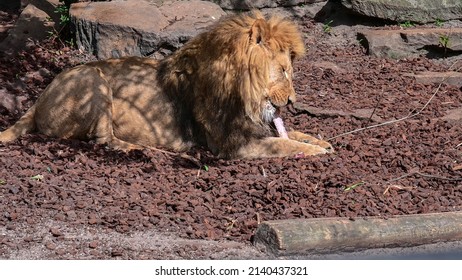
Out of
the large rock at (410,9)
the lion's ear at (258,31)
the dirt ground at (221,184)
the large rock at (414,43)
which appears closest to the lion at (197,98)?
the lion's ear at (258,31)

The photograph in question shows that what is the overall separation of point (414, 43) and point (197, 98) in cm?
402

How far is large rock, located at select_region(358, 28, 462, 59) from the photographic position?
11.6 meters

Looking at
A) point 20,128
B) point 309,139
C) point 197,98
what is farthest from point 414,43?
point 20,128

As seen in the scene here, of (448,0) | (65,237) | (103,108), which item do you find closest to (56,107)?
(103,108)

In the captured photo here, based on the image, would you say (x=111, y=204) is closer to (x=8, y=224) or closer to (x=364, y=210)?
(x=8, y=224)

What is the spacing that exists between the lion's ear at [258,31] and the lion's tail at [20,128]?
238cm

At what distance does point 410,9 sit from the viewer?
12.3 metres

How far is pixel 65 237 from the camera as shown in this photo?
6.52 metres

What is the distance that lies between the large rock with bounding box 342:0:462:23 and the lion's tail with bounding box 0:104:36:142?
16.6ft

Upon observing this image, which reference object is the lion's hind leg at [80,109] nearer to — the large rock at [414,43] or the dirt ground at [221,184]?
the dirt ground at [221,184]

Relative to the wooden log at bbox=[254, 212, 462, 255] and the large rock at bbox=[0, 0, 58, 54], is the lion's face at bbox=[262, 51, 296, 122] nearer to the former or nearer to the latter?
the wooden log at bbox=[254, 212, 462, 255]

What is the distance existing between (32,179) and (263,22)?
8.19 ft

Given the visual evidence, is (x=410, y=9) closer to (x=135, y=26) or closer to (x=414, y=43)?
(x=414, y=43)

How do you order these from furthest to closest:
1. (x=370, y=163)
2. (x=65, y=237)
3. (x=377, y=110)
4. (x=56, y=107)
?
1. (x=377, y=110)
2. (x=56, y=107)
3. (x=370, y=163)
4. (x=65, y=237)
